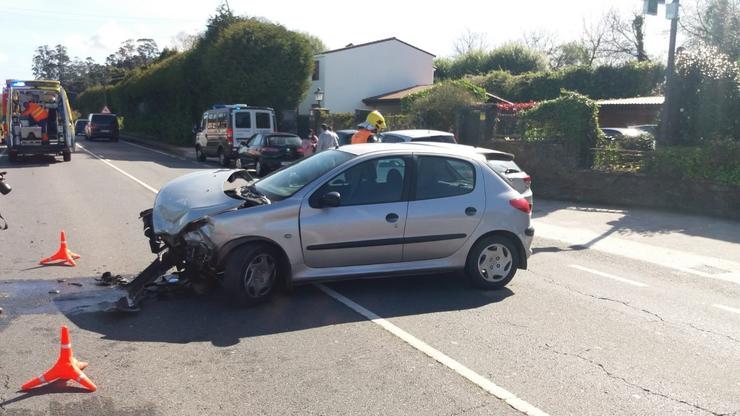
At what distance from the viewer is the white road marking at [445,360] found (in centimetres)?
442

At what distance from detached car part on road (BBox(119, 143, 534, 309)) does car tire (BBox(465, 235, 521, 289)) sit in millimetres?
11

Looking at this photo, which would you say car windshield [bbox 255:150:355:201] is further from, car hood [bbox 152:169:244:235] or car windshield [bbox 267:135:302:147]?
car windshield [bbox 267:135:302:147]

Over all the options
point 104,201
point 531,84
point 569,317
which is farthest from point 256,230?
point 531,84

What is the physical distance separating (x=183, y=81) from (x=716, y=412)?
3945 centimetres

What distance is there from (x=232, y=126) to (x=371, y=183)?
61.5 ft

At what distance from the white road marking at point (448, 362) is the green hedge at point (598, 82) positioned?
110ft

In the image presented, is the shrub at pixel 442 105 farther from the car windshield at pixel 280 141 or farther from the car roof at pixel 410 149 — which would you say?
the car roof at pixel 410 149

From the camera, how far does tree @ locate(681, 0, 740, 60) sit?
36750mm

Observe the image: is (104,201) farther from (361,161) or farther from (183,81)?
(183,81)

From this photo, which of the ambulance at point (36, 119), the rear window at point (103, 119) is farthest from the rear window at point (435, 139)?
the rear window at point (103, 119)

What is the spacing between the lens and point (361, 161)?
680 cm

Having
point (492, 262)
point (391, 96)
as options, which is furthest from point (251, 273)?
point (391, 96)

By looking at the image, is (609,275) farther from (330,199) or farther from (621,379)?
(330,199)

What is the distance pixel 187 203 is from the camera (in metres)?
6.66
